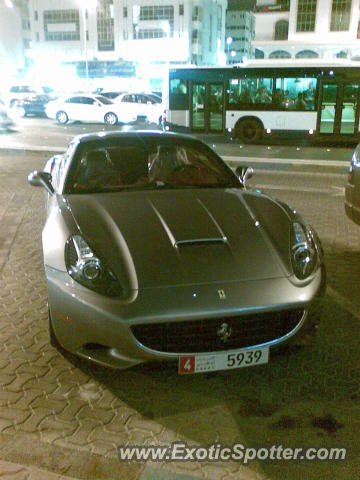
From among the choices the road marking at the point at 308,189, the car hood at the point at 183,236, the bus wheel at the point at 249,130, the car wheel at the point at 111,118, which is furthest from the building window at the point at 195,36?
the car hood at the point at 183,236

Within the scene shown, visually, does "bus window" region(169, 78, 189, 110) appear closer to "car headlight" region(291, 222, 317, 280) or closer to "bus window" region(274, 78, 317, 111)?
"bus window" region(274, 78, 317, 111)

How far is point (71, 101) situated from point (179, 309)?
27329 mm

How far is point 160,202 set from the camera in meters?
4.32

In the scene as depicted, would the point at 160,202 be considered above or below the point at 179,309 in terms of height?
above

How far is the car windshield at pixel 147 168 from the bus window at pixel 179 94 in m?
15.5

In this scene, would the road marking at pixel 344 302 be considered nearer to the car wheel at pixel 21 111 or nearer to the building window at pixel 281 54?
the car wheel at pixel 21 111

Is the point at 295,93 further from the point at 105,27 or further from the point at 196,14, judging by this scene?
the point at 105,27

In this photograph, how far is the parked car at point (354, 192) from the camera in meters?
6.33

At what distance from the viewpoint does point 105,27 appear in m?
64.1

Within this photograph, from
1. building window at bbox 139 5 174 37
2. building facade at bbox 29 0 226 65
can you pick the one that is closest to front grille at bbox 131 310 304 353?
building facade at bbox 29 0 226 65

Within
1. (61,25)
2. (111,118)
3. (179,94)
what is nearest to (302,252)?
(179,94)

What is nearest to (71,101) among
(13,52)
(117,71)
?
(117,71)

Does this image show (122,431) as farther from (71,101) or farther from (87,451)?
(71,101)

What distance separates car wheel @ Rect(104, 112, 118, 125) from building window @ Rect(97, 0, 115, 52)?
1544 inches
